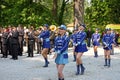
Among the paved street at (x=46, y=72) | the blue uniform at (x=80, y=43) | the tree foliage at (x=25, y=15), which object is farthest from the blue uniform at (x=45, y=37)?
the tree foliage at (x=25, y=15)

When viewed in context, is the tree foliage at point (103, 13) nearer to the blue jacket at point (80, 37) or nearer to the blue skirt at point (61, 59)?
the blue jacket at point (80, 37)

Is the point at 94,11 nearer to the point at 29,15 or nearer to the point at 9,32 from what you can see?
the point at 29,15

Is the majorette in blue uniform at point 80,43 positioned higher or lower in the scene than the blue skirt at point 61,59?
higher

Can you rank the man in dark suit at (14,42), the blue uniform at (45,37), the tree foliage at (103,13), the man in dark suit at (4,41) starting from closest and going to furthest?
1. the blue uniform at (45,37)
2. the man in dark suit at (14,42)
3. the man in dark suit at (4,41)
4. the tree foliage at (103,13)

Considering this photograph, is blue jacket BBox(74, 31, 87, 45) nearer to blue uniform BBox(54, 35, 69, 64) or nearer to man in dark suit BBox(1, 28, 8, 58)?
blue uniform BBox(54, 35, 69, 64)

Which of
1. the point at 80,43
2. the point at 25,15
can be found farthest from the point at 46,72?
the point at 25,15

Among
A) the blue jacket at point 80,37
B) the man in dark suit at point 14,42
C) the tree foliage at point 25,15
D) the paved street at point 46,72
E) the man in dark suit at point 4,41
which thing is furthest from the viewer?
the tree foliage at point 25,15

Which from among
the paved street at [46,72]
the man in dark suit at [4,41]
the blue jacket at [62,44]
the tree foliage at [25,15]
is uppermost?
the tree foliage at [25,15]

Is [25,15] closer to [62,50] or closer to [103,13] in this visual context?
[62,50]

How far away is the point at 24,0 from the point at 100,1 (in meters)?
30.2

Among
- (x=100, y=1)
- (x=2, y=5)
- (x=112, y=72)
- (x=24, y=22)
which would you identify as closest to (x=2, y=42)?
(x=112, y=72)

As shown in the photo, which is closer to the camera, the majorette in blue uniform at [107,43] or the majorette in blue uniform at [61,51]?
the majorette in blue uniform at [61,51]

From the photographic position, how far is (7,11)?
35438 mm

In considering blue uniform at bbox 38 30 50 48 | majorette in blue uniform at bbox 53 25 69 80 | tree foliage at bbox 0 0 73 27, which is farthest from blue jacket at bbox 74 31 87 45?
tree foliage at bbox 0 0 73 27
